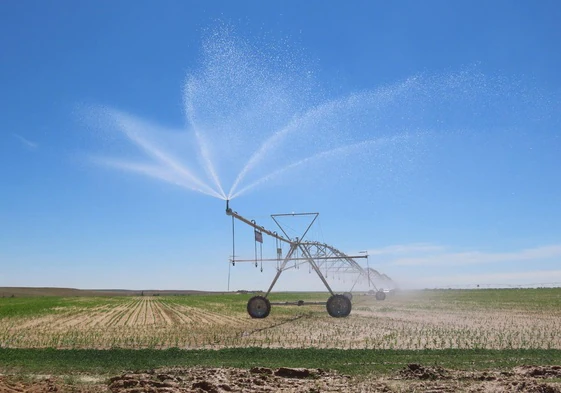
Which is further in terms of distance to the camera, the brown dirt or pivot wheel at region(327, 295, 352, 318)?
pivot wheel at region(327, 295, 352, 318)

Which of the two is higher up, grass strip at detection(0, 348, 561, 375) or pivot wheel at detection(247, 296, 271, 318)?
pivot wheel at detection(247, 296, 271, 318)

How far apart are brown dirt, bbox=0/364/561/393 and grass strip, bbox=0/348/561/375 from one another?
42.6 inches

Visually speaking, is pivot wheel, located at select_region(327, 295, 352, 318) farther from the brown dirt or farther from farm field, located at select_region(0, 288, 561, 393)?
the brown dirt

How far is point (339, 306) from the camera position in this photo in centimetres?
3322

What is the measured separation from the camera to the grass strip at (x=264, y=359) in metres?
15.9

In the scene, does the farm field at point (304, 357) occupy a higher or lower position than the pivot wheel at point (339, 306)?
lower

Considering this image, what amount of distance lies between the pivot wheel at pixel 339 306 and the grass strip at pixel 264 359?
13.8 meters

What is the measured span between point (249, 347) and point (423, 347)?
Result: 690cm

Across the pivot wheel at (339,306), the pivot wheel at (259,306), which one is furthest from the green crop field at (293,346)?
the pivot wheel at (259,306)

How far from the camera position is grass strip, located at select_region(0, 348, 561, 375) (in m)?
15.9

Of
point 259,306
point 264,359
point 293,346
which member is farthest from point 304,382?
point 259,306

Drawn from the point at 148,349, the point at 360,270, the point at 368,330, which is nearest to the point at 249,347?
the point at 148,349

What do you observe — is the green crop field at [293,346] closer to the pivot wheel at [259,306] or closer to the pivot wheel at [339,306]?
the pivot wheel at [339,306]

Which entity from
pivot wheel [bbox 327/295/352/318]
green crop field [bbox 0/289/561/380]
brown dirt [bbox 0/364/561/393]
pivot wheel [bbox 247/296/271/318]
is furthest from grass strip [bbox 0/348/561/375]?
pivot wheel [bbox 327/295/352/318]
